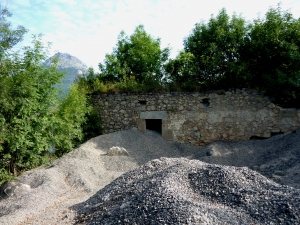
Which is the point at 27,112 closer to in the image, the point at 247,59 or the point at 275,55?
the point at 247,59

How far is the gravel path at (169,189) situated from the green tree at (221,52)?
2612 mm

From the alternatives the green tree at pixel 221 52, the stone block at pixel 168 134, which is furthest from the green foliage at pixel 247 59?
the stone block at pixel 168 134

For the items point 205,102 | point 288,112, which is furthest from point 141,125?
point 288,112

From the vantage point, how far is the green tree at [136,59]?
11.2 metres

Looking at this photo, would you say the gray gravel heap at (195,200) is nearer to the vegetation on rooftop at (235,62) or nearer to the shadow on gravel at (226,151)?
the shadow on gravel at (226,151)

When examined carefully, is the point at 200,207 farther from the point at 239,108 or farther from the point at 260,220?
the point at 239,108

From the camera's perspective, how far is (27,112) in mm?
5699

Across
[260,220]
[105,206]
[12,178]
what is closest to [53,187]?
[12,178]

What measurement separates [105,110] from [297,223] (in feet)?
24.6

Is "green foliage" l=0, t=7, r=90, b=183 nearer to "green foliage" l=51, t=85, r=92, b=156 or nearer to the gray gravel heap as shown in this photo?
"green foliage" l=51, t=85, r=92, b=156

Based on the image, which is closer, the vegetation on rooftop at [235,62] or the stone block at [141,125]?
the vegetation on rooftop at [235,62]

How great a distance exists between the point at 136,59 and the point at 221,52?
3.77 metres

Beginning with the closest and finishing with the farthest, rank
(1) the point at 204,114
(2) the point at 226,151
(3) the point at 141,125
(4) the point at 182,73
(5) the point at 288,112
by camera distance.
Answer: (2) the point at 226,151, (5) the point at 288,112, (1) the point at 204,114, (3) the point at 141,125, (4) the point at 182,73

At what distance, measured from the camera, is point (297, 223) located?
9.65 ft
